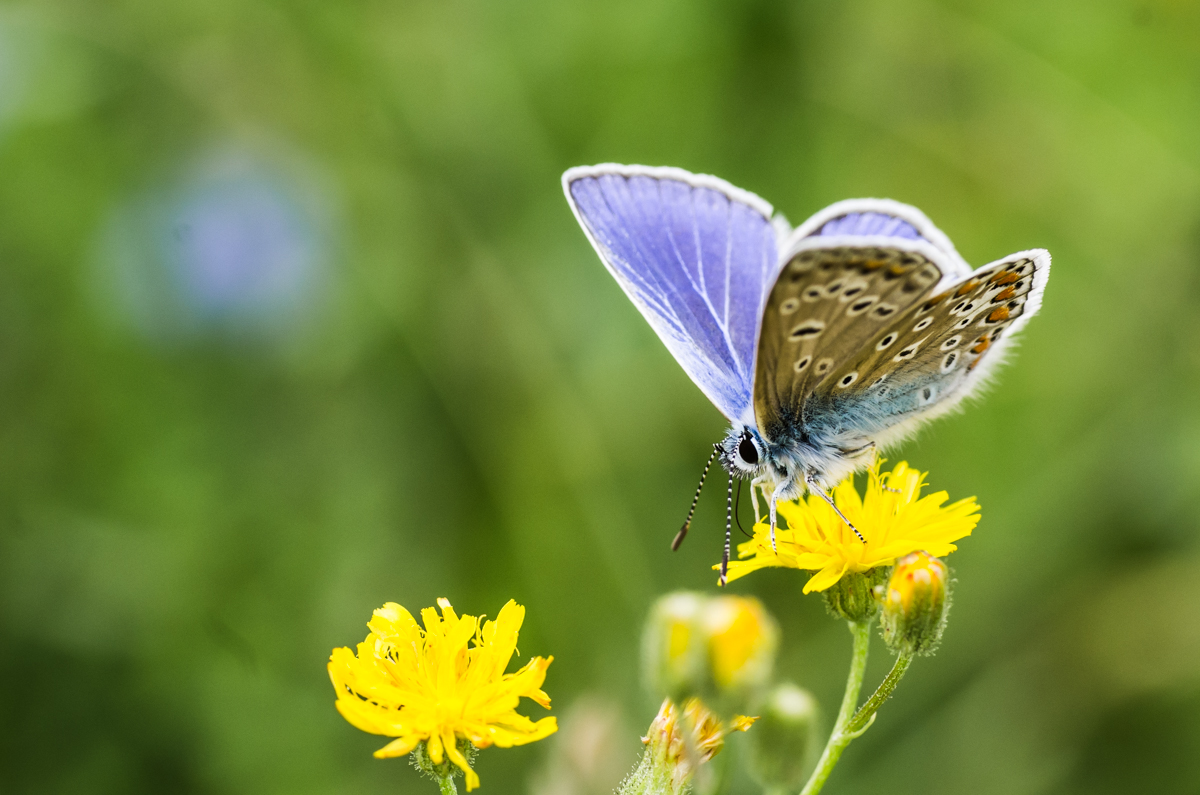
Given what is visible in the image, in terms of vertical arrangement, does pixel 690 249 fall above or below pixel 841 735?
above

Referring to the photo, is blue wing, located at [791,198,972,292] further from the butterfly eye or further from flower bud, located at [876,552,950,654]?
flower bud, located at [876,552,950,654]

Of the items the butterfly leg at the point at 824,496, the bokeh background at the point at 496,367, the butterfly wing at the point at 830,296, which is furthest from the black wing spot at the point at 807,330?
the bokeh background at the point at 496,367

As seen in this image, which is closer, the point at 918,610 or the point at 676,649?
the point at 676,649

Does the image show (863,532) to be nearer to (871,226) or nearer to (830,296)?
(830,296)

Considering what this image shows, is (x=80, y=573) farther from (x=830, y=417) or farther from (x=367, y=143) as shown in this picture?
(x=830, y=417)

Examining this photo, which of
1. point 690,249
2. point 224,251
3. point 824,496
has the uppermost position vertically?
point 224,251

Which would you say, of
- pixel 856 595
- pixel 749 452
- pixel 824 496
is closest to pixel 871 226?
pixel 749 452
